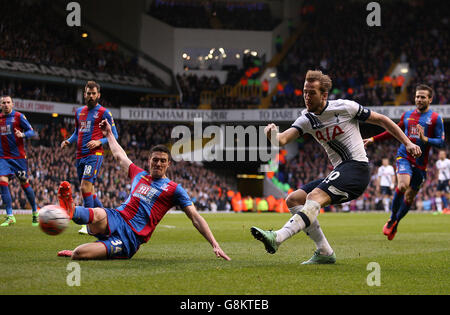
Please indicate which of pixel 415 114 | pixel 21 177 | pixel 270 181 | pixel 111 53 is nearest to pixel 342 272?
pixel 415 114

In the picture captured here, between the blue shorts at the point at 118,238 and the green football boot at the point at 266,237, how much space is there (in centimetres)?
170

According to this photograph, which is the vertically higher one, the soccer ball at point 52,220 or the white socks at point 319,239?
the soccer ball at point 52,220

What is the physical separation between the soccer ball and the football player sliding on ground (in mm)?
680

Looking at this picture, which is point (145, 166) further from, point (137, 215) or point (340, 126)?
point (340, 126)

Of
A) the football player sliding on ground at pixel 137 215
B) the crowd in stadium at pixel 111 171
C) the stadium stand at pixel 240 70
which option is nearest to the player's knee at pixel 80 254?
the football player sliding on ground at pixel 137 215

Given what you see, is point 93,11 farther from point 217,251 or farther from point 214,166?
point 217,251

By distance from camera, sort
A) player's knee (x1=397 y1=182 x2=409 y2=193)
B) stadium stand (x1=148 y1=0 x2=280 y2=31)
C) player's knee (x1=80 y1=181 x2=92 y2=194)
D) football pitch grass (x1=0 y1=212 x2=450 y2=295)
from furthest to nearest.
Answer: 1. stadium stand (x1=148 y1=0 x2=280 y2=31)
2. player's knee (x1=397 y1=182 x2=409 y2=193)
3. player's knee (x1=80 y1=181 x2=92 y2=194)
4. football pitch grass (x1=0 y1=212 x2=450 y2=295)

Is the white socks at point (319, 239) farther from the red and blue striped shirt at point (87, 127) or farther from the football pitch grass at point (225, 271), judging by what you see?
the red and blue striped shirt at point (87, 127)

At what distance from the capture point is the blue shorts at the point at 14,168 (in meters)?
13.0

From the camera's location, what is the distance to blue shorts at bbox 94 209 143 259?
272 inches

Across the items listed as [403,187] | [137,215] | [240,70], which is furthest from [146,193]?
[240,70]

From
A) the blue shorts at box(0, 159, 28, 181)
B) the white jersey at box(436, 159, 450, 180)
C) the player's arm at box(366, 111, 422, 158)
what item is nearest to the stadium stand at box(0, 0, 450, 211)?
the white jersey at box(436, 159, 450, 180)

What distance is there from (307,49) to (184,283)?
42566 millimetres

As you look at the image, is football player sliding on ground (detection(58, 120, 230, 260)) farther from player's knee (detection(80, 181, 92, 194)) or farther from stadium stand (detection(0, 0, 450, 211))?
stadium stand (detection(0, 0, 450, 211))
